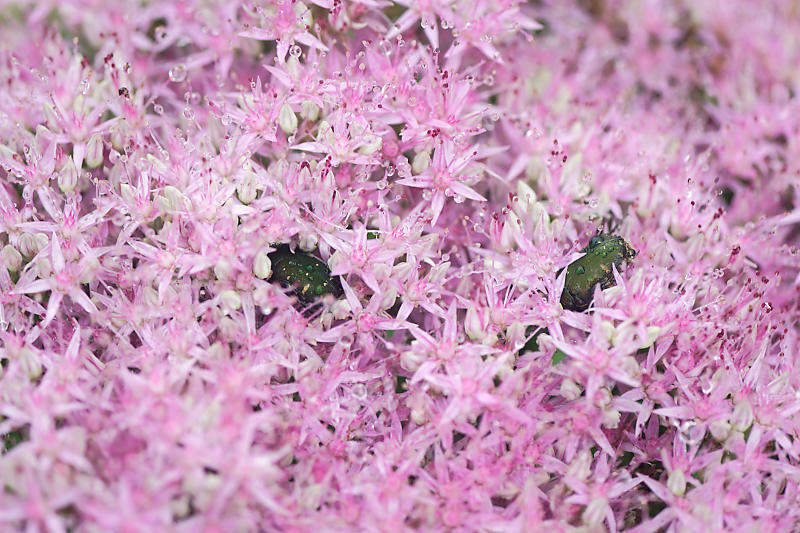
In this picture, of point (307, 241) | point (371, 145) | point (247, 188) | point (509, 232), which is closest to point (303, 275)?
point (307, 241)

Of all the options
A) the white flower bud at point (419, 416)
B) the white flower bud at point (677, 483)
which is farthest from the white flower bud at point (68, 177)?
the white flower bud at point (677, 483)

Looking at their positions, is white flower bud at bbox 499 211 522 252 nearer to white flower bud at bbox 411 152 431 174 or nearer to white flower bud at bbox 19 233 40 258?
white flower bud at bbox 411 152 431 174

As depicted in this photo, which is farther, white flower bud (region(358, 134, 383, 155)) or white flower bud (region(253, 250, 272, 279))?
white flower bud (region(358, 134, 383, 155))

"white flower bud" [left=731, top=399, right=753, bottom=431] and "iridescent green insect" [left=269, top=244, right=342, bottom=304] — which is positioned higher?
"iridescent green insect" [left=269, top=244, right=342, bottom=304]

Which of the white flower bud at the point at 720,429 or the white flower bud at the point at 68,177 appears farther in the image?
the white flower bud at the point at 68,177

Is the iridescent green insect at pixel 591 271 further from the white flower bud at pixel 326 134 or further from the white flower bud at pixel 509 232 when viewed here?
the white flower bud at pixel 326 134

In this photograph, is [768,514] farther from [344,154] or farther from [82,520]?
[82,520]

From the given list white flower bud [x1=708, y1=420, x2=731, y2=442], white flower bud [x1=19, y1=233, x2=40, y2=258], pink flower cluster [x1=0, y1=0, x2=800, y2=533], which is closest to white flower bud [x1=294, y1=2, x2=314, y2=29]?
pink flower cluster [x1=0, y1=0, x2=800, y2=533]
